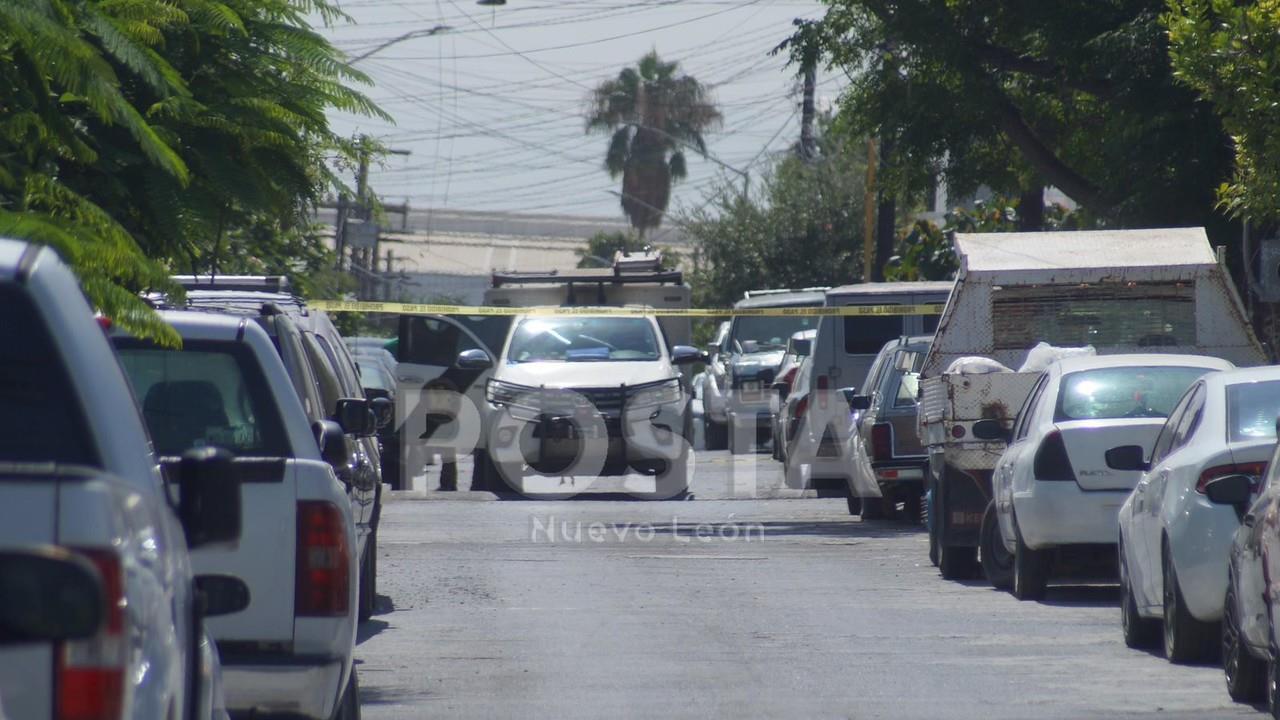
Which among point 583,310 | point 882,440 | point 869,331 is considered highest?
point 583,310

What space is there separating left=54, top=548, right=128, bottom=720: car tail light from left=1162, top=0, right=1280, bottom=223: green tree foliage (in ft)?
38.4

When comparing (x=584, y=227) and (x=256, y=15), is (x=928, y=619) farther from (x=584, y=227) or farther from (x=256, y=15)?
(x=584, y=227)

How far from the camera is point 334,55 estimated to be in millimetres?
8203

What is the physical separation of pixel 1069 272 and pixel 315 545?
10.3 metres

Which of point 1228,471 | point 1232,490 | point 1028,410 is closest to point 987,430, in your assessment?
point 1028,410

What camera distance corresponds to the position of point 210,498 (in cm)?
425

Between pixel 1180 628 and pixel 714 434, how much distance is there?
81.5ft

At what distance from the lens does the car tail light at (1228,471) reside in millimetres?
9008

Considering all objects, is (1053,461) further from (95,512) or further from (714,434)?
(714,434)

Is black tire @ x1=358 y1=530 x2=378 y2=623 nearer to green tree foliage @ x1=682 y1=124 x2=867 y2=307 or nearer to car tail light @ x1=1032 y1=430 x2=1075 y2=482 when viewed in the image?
car tail light @ x1=1032 y1=430 x2=1075 y2=482

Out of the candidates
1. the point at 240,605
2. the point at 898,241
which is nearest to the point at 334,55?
the point at 240,605

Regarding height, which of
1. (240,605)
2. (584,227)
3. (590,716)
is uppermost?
(584,227)

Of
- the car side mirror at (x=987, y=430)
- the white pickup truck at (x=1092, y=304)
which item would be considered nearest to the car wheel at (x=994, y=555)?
the car side mirror at (x=987, y=430)

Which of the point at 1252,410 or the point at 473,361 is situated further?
the point at 473,361
